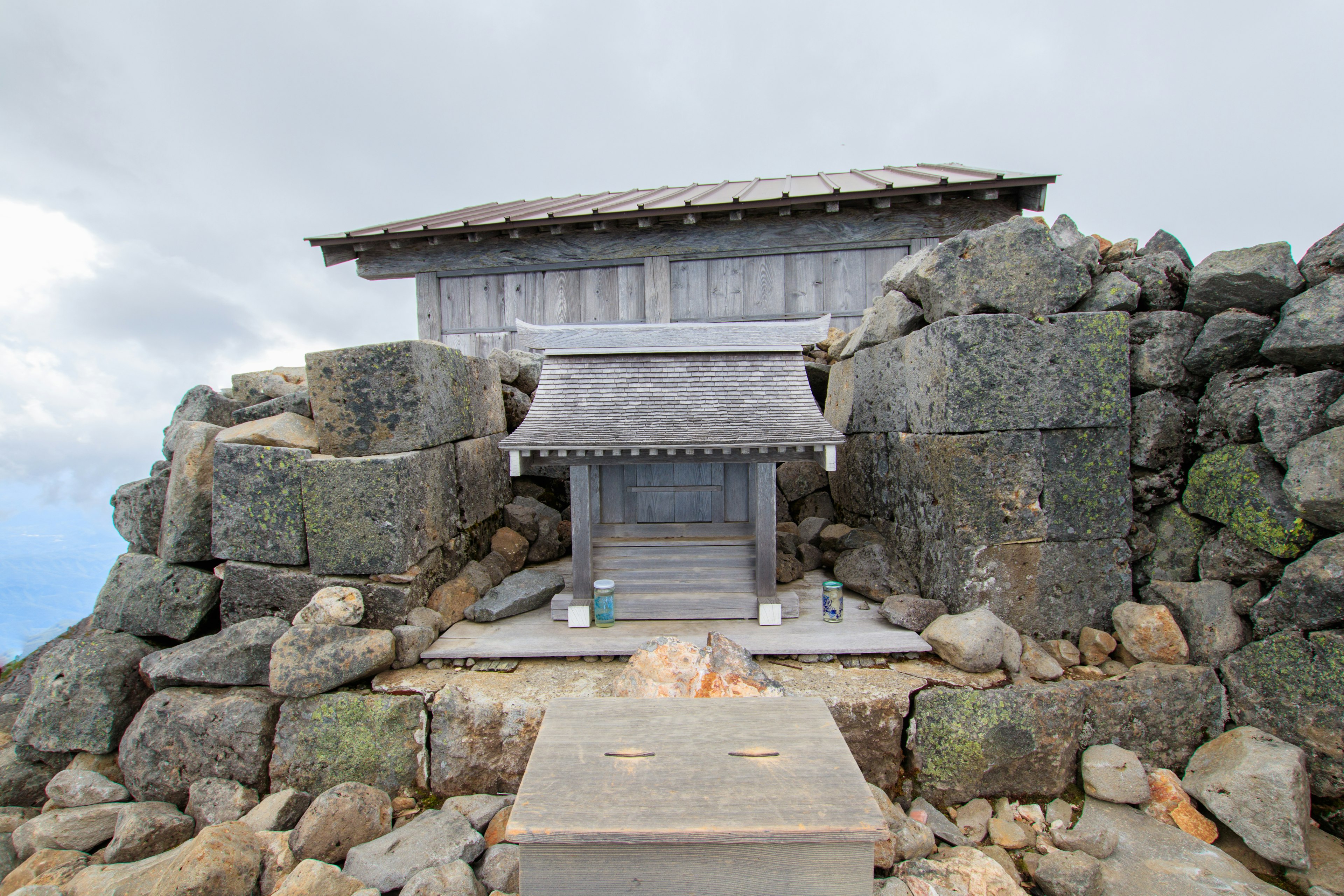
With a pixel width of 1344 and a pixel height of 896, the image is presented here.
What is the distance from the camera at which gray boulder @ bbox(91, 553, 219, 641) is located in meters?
4.42

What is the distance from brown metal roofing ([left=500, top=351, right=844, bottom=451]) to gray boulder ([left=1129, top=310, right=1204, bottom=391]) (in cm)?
228

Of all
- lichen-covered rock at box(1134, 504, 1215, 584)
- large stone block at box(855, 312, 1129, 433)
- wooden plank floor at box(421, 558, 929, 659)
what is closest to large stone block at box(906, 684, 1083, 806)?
wooden plank floor at box(421, 558, 929, 659)

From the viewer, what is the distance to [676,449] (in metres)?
4.22

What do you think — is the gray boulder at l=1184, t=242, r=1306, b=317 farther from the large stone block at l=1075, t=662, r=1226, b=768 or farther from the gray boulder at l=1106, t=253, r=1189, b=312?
the large stone block at l=1075, t=662, r=1226, b=768

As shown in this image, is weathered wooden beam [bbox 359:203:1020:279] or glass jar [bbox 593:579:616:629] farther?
weathered wooden beam [bbox 359:203:1020:279]

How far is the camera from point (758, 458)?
173 inches

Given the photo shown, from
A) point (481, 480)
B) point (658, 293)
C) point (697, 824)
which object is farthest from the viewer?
point (658, 293)

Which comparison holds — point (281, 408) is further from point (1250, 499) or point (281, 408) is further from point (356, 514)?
point (1250, 499)

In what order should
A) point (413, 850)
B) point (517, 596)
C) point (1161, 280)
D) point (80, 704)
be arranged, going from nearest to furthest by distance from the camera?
point (413, 850), point (80, 704), point (1161, 280), point (517, 596)

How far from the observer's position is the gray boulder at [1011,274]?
4281mm

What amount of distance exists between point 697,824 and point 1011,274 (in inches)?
164

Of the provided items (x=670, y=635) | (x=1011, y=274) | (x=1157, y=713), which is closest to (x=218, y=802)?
(x=670, y=635)

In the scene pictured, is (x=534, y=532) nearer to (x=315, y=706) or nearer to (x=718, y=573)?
(x=718, y=573)

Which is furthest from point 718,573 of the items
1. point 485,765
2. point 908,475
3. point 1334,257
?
point 1334,257
